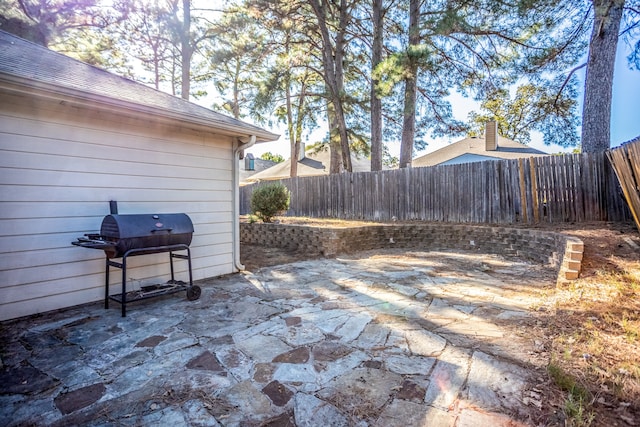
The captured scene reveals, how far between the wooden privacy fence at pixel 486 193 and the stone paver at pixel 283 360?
3.23 meters

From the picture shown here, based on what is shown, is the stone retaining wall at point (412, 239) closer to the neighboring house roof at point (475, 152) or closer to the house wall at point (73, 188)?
the house wall at point (73, 188)

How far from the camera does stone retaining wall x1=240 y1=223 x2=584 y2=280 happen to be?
5.14 m

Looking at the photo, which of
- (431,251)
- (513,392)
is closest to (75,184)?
(513,392)

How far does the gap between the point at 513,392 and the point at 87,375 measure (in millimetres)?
2444

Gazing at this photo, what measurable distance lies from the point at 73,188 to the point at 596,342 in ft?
14.7

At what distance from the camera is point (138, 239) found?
2885mm

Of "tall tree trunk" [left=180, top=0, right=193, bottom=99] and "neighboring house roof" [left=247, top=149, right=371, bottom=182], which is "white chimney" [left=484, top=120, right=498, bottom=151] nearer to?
"neighboring house roof" [left=247, top=149, right=371, bottom=182]

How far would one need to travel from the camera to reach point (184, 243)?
11.0 feet

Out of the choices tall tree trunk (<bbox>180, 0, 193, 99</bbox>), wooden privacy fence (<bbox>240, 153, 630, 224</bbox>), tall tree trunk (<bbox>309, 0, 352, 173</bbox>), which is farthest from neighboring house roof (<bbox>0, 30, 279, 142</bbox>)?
tall tree trunk (<bbox>180, 0, 193, 99</bbox>)

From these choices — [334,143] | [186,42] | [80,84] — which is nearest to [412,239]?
[334,143]

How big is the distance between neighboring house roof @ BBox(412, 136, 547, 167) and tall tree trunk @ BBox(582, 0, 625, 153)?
7.33m

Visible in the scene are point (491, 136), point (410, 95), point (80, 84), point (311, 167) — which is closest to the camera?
point (80, 84)

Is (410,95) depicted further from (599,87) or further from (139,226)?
(139,226)

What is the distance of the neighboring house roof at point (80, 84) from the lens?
2639 mm
